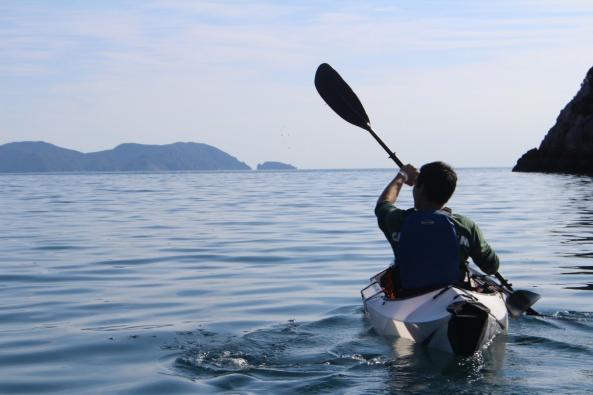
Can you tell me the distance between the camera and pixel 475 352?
23.8 ft

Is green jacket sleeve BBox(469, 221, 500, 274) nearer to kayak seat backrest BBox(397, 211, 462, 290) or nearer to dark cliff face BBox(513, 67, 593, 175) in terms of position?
kayak seat backrest BBox(397, 211, 462, 290)

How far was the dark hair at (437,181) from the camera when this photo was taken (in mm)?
7500

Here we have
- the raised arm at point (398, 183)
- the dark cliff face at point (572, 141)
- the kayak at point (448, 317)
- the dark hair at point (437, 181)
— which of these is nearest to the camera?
the kayak at point (448, 317)

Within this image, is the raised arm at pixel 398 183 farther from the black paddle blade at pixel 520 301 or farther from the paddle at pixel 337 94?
the paddle at pixel 337 94

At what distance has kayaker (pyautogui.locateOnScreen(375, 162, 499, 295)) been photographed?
7.54 meters

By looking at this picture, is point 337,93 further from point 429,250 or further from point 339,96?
point 429,250

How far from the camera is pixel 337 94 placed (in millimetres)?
11570

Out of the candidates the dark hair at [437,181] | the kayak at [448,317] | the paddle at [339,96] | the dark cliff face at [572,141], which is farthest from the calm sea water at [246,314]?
the dark cliff face at [572,141]

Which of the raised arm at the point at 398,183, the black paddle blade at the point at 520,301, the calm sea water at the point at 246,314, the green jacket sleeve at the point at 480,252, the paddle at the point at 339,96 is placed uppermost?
the paddle at the point at 339,96

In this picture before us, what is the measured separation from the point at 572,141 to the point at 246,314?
60.6 m

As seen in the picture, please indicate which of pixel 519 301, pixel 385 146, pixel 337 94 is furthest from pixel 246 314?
pixel 519 301

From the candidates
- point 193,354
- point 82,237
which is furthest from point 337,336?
point 82,237

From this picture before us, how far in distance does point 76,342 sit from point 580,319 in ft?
17.8

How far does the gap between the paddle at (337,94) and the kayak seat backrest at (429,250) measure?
13.1 ft
